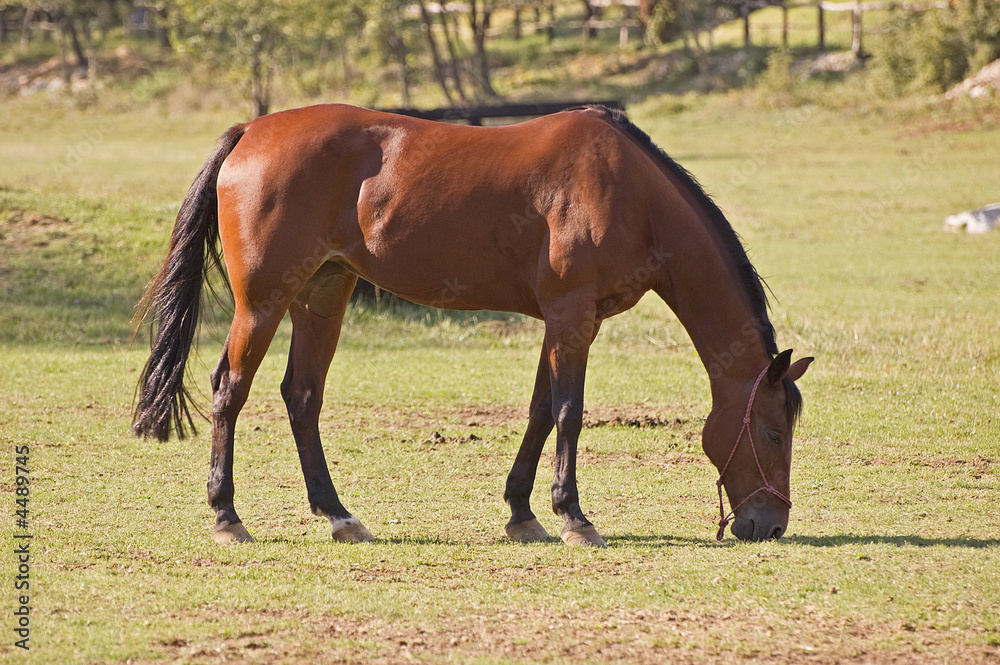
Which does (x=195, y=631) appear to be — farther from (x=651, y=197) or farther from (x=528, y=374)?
(x=528, y=374)

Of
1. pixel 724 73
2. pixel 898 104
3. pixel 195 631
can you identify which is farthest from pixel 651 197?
pixel 724 73

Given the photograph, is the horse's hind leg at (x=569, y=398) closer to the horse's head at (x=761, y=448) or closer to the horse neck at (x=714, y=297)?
the horse neck at (x=714, y=297)

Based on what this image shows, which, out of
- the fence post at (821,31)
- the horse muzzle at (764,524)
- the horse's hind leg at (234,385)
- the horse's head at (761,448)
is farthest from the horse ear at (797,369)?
the fence post at (821,31)

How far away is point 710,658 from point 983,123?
26075 mm

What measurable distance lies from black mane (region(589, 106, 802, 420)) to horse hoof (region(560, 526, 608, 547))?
1.23 m

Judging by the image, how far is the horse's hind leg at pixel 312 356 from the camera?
6.29m

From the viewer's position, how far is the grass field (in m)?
4.46

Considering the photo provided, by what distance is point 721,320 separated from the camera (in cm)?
583

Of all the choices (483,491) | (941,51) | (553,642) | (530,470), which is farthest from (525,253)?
(941,51)

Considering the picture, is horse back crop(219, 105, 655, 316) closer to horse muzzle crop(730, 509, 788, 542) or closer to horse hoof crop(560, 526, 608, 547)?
horse hoof crop(560, 526, 608, 547)

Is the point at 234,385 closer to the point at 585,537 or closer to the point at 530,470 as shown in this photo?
the point at 530,470

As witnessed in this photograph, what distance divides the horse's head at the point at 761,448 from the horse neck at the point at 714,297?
0.12m

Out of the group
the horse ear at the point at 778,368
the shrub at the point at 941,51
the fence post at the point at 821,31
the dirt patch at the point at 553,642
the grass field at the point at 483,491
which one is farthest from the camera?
the fence post at the point at 821,31

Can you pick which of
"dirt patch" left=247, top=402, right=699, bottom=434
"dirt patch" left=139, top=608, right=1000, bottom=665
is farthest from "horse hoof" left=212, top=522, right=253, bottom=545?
"dirt patch" left=247, top=402, right=699, bottom=434
